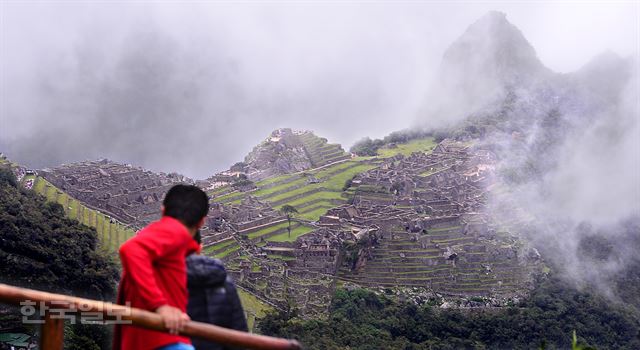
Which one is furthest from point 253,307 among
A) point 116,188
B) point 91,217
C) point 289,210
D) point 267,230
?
point 116,188

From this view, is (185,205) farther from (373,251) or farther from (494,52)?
(494,52)

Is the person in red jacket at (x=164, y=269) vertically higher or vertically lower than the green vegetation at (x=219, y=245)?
lower

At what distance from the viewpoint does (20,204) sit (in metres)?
21.1

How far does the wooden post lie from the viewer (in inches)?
98.6

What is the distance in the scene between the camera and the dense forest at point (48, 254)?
1755 cm

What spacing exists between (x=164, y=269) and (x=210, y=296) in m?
0.32

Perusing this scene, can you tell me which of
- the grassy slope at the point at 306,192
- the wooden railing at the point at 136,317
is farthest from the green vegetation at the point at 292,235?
the wooden railing at the point at 136,317

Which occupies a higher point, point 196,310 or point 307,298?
point 307,298

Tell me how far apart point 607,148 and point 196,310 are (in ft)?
169

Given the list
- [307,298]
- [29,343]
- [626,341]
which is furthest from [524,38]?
[29,343]

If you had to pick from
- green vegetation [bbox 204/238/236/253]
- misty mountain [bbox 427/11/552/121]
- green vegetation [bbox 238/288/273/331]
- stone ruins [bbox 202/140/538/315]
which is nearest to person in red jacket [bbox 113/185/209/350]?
green vegetation [bbox 238/288/273/331]

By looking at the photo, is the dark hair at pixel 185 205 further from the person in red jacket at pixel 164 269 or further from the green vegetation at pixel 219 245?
the green vegetation at pixel 219 245

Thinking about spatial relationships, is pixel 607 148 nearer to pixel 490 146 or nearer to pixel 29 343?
pixel 490 146

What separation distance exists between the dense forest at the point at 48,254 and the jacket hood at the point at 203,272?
13184 millimetres
